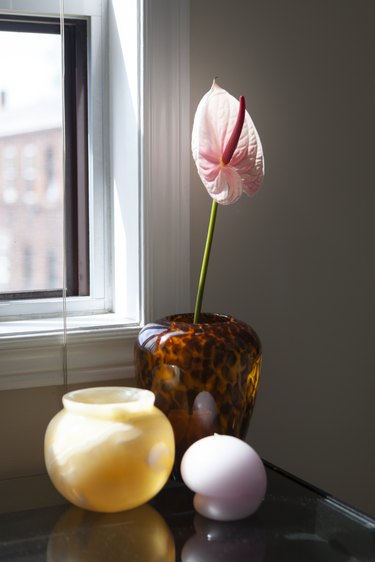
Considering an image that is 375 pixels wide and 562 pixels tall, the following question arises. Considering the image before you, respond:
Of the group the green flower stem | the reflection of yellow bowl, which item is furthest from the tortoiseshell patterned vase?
the reflection of yellow bowl

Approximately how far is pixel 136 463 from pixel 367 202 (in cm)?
74

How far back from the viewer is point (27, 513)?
1069 mm

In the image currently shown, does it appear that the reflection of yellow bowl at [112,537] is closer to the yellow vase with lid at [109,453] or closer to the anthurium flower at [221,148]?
the yellow vase with lid at [109,453]

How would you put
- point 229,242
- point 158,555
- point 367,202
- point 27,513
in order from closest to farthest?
point 158,555, point 27,513, point 229,242, point 367,202

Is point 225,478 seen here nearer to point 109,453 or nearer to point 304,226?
point 109,453

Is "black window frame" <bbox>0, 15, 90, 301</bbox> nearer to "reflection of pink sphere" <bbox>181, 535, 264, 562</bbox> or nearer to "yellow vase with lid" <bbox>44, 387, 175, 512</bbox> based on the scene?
"yellow vase with lid" <bbox>44, 387, 175, 512</bbox>

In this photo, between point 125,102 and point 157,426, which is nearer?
point 157,426

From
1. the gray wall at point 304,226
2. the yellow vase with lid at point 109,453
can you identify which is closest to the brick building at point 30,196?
the gray wall at point 304,226

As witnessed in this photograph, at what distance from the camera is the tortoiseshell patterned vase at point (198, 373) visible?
3.66ft

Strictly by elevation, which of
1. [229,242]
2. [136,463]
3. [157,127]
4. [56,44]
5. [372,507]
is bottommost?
[372,507]

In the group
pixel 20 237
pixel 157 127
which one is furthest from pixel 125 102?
pixel 20 237

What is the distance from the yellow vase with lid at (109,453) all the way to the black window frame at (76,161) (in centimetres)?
37

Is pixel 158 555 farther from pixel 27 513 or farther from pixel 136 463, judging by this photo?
pixel 27 513

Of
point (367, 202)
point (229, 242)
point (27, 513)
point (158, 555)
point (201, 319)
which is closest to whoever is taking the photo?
point (158, 555)
